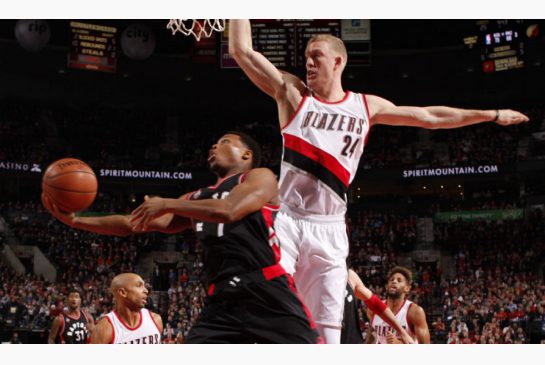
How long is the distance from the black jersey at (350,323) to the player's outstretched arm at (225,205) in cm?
218

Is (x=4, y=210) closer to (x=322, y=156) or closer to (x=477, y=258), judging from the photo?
(x=477, y=258)

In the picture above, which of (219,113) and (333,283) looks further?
(219,113)

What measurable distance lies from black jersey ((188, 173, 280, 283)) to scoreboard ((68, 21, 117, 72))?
15750 millimetres

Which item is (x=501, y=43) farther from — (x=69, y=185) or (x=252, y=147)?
(x=69, y=185)

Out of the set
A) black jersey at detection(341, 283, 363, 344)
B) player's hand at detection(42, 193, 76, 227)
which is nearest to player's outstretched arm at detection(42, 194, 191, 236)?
player's hand at detection(42, 193, 76, 227)

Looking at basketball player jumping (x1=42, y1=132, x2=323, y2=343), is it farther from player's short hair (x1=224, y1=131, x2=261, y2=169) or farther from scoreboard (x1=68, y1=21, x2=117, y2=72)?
scoreboard (x1=68, y1=21, x2=117, y2=72)

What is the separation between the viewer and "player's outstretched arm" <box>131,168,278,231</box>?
3.94m

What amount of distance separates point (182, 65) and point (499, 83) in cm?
1170

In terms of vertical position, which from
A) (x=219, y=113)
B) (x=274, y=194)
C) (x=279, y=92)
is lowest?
(x=274, y=194)

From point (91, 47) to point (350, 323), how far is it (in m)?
15.0

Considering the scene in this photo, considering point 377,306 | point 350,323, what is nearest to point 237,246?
point 350,323

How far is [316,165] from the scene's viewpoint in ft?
16.7

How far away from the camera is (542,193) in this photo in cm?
2420
